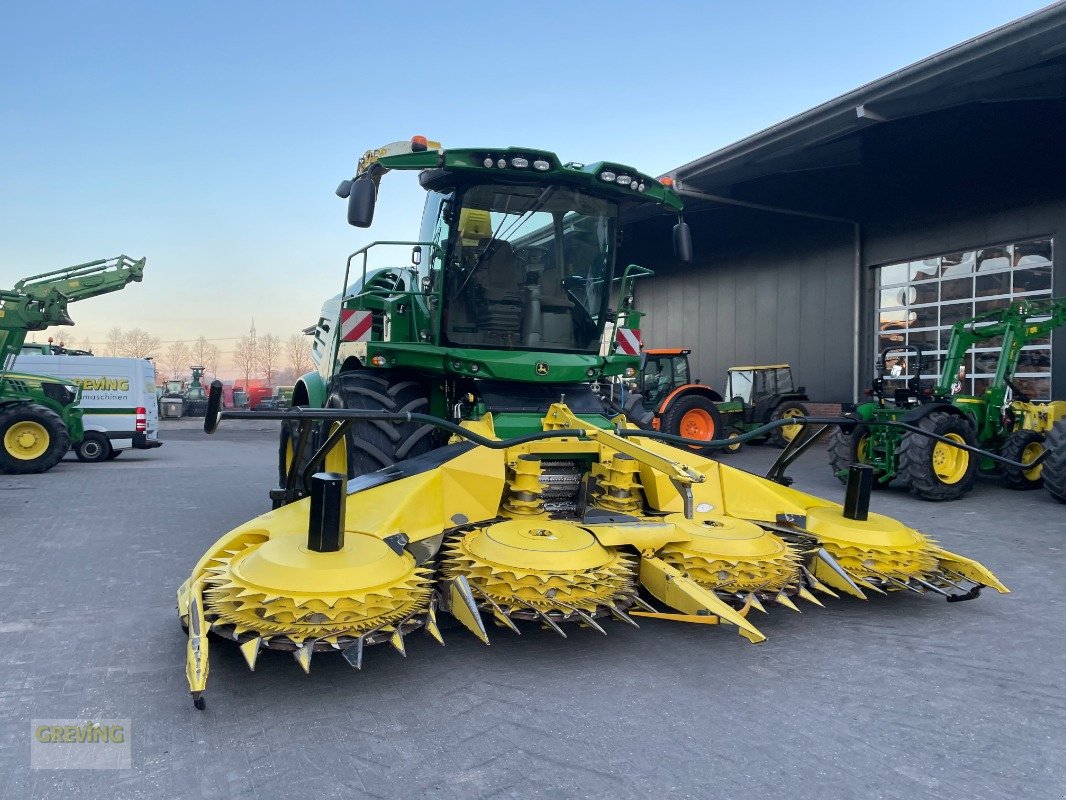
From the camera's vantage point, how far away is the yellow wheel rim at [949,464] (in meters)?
8.45

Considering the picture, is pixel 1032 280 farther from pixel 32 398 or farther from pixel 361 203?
pixel 32 398

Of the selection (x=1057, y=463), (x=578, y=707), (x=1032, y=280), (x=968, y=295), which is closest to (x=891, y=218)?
(x=968, y=295)

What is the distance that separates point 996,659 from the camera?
3225mm

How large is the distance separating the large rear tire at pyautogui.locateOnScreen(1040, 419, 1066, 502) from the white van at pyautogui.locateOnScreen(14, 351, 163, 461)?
44.4 ft

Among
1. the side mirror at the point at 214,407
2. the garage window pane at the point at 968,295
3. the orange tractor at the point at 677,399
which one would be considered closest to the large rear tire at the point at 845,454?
the orange tractor at the point at 677,399

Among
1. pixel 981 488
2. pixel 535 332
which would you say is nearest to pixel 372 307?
pixel 535 332

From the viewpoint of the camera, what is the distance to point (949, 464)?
8.52 metres

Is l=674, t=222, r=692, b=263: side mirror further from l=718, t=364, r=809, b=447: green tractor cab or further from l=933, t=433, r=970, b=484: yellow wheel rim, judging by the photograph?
l=718, t=364, r=809, b=447: green tractor cab

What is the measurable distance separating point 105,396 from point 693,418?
10.5 meters

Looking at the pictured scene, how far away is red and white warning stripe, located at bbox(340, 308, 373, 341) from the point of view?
5293mm

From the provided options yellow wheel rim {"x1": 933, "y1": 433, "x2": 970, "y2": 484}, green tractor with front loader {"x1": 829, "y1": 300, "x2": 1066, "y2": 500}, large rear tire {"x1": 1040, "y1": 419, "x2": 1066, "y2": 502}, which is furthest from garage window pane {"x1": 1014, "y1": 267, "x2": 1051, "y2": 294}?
large rear tire {"x1": 1040, "y1": 419, "x2": 1066, "y2": 502}

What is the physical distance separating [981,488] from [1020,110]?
21.8ft

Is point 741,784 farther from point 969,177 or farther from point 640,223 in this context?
point 640,223

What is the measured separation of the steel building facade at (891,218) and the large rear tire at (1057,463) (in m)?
4.80
